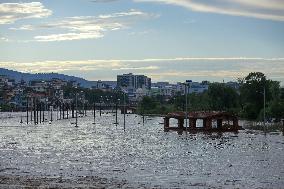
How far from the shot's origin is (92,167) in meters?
50.1

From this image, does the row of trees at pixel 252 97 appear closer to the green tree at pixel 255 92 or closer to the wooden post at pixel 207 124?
the green tree at pixel 255 92

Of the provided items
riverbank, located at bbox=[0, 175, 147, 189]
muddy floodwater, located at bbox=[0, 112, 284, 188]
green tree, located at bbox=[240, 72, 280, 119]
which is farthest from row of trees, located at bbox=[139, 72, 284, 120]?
riverbank, located at bbox=[0, 175, 147, 189]

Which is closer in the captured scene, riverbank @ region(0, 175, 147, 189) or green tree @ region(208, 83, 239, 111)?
riverbank @ region(0, 175, 147, 189)

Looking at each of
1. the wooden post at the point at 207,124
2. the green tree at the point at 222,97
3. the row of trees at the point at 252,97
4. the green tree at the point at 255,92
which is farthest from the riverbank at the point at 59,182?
the green tree at the point at 222,97

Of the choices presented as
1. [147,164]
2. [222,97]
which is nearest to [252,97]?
[222,97]

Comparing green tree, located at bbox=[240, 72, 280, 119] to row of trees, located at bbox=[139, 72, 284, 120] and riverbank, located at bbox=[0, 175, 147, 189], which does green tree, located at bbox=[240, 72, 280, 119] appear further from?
riverbank, located at bbox=[0, 175, 147, 189]

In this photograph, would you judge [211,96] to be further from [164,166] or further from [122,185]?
[122,185]

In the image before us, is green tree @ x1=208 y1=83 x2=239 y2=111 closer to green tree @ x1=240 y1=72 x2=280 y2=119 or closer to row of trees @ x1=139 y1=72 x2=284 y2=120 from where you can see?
row of trees @ x1=139 y1=72 x2=284 y2=120

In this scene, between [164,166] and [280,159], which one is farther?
[280,159]

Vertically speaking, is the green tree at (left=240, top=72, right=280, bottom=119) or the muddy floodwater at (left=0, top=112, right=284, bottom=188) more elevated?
the green tree at (left=240, top=72, right=280, bottom=119)

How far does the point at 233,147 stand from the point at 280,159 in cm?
1502

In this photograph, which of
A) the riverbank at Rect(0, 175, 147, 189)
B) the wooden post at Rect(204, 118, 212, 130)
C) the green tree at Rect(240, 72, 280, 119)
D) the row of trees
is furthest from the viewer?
the green tree at Rect(240, 72, 280, 119)

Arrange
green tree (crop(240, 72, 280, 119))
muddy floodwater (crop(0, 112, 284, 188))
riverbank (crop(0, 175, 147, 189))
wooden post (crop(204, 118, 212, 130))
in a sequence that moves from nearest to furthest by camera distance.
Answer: riverbank (crop(0, 175, 147, 189)) < muddy floodwater (crop(0, 112, 284, 188)) < wooden post (crop(204, 118, 212, 130)) < green tree (crop(240, 72, 280, 119))

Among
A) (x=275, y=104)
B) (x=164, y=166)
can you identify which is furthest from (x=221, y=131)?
(x=164, y=166)
